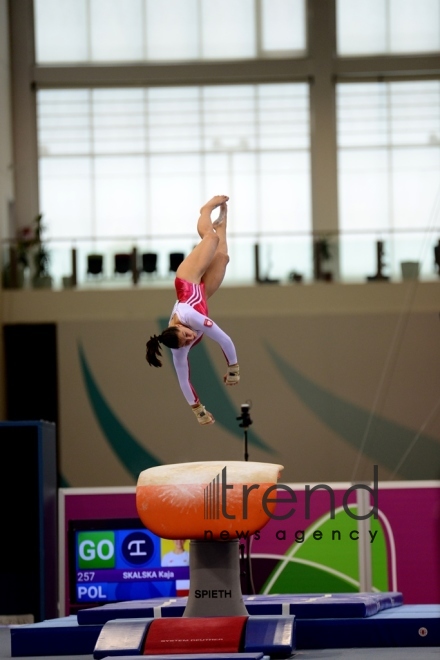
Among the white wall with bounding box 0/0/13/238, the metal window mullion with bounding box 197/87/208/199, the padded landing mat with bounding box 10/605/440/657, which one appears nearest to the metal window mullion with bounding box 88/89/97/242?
the white wall with bounding box 0/0/13/238

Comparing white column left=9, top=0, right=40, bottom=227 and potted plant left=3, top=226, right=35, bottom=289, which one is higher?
white column left=9, top=0, right=40, bottom=227

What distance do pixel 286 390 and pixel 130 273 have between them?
2.51 meters

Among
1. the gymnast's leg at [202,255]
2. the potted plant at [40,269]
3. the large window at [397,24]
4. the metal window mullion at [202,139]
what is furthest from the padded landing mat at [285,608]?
the large window at [397,24]

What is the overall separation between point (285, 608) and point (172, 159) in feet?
37.2

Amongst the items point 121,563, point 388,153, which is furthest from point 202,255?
point 388,153

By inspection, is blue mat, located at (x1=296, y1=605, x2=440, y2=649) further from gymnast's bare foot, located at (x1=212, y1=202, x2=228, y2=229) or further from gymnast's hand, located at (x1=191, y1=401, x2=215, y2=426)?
gymnast's bare foot, located at (x1=212, y1=202, x2=228, y2=229)

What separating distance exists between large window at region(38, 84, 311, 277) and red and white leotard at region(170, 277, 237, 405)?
10.5 metres

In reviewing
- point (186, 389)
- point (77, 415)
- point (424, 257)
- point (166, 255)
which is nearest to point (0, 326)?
point (77, 415)

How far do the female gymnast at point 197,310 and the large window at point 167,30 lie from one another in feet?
35.8

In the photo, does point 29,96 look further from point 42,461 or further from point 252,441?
point 42,461

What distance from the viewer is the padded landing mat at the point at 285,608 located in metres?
4.61

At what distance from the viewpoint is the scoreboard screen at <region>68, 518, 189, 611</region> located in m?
7.13

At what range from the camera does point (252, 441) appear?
13031 millimetres

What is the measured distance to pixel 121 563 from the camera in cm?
721
